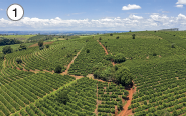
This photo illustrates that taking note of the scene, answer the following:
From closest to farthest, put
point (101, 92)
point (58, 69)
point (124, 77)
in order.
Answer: point (101, 92) < point (124, 77) < point (58, 69)

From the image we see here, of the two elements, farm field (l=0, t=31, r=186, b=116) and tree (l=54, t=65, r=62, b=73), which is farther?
tree (l=54, t=65, r=62, b=73)

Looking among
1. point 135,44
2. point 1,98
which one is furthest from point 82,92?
point 135,44

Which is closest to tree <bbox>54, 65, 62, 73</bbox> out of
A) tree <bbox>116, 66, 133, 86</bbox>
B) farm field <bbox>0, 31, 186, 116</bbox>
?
farm field <bbox>0, 31, 186, 116</bbox>

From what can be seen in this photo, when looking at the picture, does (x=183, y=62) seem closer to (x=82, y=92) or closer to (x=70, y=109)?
(x=82, y=92)

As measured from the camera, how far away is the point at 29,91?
4541 centimetres

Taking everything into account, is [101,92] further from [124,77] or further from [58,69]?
[58,69]

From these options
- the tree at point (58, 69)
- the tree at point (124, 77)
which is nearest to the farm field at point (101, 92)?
the tree at point (124, 77)

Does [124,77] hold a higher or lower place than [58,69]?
higher

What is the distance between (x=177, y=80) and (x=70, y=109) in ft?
164

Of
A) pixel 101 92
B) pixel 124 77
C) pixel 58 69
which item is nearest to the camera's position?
pixel 101 92

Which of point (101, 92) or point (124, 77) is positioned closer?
point (101, 92)

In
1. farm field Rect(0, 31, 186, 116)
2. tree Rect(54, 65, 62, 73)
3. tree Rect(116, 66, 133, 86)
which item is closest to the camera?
farm field Rect(0, 31, 186, 116)

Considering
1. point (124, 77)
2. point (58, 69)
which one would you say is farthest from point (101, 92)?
point (58, 69)

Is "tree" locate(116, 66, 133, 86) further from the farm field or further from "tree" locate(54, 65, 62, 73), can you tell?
"tree" locate(54, 65, 62, 73)
